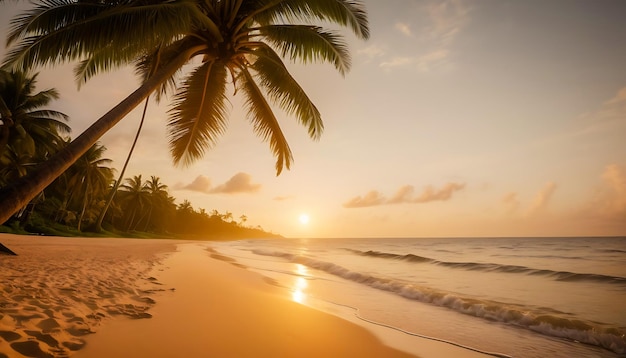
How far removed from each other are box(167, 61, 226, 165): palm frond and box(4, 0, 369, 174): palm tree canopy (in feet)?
0.08

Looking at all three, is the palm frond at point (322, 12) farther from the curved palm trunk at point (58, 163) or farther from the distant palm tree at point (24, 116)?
the distant palm tree at point (24, 116)

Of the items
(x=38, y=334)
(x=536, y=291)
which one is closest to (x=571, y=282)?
(x=536, y=291)

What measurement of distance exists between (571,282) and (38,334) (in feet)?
46.4

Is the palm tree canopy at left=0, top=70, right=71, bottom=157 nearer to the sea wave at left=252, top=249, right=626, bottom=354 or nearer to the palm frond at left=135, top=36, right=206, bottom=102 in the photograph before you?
the palm frond at left=135, top=36, right=206, bottom=102

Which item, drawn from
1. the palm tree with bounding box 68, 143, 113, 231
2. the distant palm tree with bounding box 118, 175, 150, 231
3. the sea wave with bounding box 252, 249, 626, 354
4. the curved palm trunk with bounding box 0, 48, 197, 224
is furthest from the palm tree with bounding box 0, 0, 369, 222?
the distant palm tree with bounding box 118, 175, 150, 231

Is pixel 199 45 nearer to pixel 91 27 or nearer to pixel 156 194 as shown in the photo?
pixel 91 27

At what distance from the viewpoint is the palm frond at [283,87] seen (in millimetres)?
6879

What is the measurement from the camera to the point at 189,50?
A: 5.26m

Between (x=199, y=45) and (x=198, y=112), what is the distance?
5.54 ft

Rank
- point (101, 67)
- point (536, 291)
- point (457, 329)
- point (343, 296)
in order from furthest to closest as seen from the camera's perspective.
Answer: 1. point (536, 291)
2. point (343, 296)
3. point (101, 67)
4. point (457, 329)

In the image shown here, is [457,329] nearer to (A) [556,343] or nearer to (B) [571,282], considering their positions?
(A) [556,343]

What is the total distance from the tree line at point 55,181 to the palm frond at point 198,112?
8.89 feet

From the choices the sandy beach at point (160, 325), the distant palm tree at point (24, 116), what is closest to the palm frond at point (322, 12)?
the sandy beach at point (160, 325)

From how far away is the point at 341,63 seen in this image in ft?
22.3
